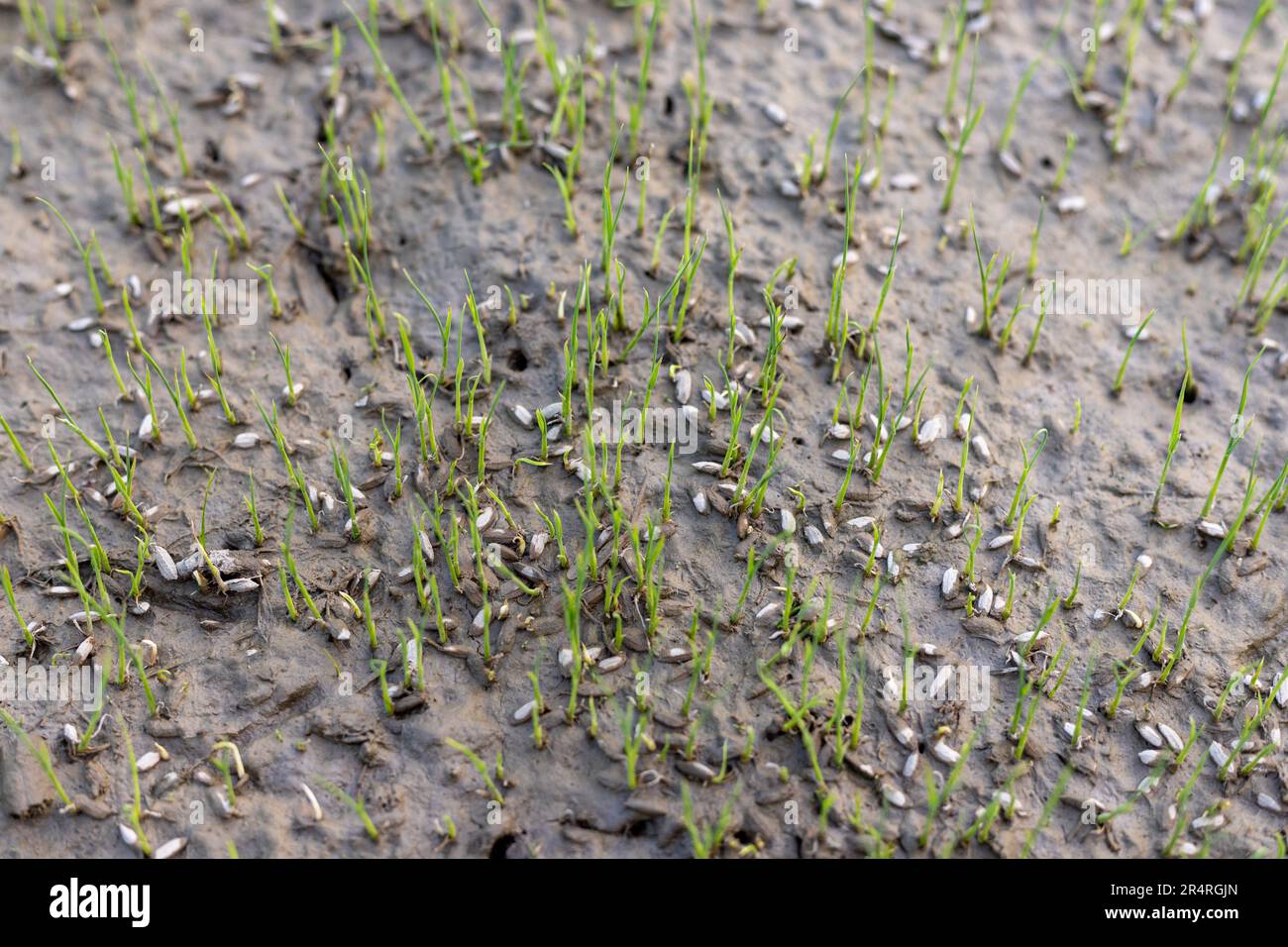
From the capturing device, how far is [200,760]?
3473 millimetres

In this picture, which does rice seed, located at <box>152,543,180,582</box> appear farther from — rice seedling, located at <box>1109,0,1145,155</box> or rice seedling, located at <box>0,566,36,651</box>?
rice seedling, located at <box>1109,0,1145,155</box>

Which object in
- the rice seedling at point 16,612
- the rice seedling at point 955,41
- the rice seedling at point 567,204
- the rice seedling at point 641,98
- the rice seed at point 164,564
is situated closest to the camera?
the rice seedling at point 16,612

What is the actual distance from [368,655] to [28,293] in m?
2.07

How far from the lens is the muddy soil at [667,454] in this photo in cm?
344

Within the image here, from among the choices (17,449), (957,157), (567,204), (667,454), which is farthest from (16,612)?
(957,157)

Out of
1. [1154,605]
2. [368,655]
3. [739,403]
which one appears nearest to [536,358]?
[739,403]

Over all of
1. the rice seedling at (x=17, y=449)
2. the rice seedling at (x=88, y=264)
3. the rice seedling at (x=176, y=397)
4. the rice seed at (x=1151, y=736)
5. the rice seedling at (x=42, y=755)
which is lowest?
the rice seedling at (x=42, y=755)

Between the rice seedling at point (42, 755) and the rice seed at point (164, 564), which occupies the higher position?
the rice seed at point (164, 564)

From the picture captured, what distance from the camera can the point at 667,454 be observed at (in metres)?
4.04

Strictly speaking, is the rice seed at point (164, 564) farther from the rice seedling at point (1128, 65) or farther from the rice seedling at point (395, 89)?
the rice seedling at point (1128, 65)

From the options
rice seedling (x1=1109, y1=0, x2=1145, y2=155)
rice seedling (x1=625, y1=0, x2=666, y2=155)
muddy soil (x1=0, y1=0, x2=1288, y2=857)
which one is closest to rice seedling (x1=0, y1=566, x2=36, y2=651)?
muddy soil (x1=0, y1=0, x2=1288, y2=857)

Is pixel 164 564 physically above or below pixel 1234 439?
below

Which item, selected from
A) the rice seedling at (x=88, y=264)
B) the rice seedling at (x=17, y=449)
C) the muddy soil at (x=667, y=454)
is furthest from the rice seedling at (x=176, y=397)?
the rice seedling at (x=17, y=449)

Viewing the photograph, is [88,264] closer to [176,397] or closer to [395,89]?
[176,397]
